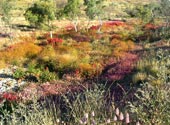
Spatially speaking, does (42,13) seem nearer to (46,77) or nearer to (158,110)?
(46,77)

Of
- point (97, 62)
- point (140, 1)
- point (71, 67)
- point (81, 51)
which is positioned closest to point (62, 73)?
point (71, 67)

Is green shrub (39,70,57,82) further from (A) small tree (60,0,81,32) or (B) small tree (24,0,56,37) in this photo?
(A) small tree (60,0,81,32)

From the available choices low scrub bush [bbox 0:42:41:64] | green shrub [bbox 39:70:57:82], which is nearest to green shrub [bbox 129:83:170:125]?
green shrub [bbox 39:70:57:82]

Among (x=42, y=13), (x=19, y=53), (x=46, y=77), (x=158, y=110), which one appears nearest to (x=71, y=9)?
(x=42, y=13)

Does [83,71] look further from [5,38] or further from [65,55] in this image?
[5,38]

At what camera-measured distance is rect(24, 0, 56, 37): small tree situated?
35438 millimetres

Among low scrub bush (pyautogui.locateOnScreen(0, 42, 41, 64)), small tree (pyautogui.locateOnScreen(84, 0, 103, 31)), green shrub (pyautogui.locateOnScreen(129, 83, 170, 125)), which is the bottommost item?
low scrub bush (pyautogui.locateOnScreen(0, 42, 41, 64))

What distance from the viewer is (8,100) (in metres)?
12.8

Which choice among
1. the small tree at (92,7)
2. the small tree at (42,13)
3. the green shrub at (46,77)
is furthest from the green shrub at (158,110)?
the small tree at (92,7)

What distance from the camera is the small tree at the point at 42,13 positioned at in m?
35.4

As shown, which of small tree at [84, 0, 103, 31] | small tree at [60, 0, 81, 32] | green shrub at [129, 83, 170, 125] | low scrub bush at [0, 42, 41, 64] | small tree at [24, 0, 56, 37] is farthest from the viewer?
small tree at [84, 0, 103, 31]

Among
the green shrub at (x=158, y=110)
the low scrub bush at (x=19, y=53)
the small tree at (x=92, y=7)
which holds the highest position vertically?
the green shrub at (x=158, y=110)

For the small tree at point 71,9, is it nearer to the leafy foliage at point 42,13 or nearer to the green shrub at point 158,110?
the leafy foliage at point 42,13

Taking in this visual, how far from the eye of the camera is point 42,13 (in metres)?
36.7
